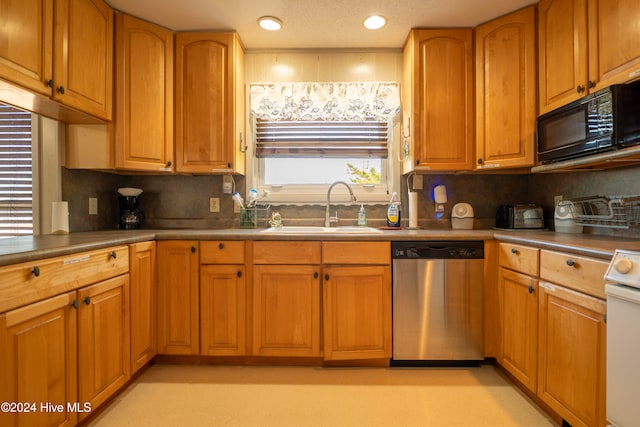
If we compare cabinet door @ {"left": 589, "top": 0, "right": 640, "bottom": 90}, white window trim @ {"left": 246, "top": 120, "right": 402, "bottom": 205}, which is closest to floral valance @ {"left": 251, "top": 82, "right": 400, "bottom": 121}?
white window trim @ {"left": 246, "top": 120, "right": 402, "bottom": 205}

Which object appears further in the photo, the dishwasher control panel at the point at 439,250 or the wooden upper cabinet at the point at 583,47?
the dishwasher control panel at the point at 439,250

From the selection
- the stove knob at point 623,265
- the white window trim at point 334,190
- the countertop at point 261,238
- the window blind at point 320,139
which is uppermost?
the window blind at point 320,139

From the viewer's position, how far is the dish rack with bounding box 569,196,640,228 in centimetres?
171

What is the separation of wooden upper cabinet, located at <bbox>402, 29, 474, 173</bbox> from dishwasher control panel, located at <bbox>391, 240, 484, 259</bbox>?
605 mm

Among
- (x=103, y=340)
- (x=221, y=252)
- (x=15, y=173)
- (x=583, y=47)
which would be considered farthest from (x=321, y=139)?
(x=15, y=173)

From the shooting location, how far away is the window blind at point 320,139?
8.52ft

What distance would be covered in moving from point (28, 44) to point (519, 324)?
289 centimetres

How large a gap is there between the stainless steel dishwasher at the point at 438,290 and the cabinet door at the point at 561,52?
3.29 feet

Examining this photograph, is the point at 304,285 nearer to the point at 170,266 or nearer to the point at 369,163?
the point at 170,266

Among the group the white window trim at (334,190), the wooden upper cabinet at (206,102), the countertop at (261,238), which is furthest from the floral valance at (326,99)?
the countertop at (261,238)

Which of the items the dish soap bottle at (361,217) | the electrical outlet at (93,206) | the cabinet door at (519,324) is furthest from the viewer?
the dish soap bottle at (361,217)

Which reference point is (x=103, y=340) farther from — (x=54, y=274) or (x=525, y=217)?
(x=525, y=217)

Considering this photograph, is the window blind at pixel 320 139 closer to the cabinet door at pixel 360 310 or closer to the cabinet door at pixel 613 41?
the cabinet door at pixel 360 310

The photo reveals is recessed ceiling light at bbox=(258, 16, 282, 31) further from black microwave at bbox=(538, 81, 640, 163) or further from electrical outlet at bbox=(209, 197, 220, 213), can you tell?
black microwave at bbox=(538, 81, 640, 163)
